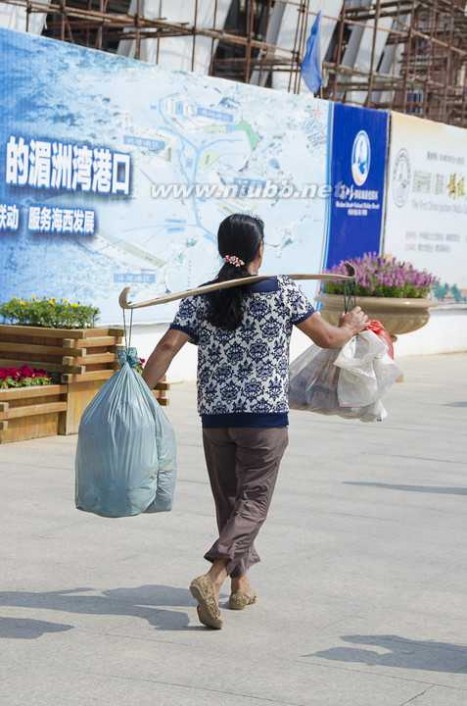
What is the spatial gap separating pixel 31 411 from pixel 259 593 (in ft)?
15.4

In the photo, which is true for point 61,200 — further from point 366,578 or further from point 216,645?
Result: point 216,645

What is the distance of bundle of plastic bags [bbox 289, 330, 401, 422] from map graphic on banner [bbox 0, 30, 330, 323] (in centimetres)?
662

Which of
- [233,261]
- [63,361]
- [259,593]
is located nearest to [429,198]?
[63,361]

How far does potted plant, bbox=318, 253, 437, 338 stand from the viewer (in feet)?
50.4

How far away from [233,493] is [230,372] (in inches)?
22.9

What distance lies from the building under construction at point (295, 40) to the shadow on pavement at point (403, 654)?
18.9 metres

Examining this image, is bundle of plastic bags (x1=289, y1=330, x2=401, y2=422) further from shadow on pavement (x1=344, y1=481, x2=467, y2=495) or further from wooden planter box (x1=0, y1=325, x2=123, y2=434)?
wooden planter box (x1=0, y1=325, x2=123, y2=434)

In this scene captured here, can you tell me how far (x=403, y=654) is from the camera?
5.73 metres

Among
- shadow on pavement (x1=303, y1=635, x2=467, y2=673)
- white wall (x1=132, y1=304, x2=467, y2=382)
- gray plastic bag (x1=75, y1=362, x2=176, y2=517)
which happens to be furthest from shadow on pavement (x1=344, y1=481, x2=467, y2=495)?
white wall (x1=132, y1=304, x2=467, y2=382)

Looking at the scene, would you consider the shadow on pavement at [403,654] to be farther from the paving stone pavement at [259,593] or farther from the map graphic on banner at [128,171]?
the map graphic on banner at [128,171]

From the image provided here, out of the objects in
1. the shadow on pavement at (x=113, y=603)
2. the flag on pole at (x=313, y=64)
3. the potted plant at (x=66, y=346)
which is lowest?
the shadow on pavement at (x=113, y=603)

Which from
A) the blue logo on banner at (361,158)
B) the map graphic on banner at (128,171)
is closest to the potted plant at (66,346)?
the map graphic on banner at (128,171)

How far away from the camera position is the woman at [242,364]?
6.11 meters

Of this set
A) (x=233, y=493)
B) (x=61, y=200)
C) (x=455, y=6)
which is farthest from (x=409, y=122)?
Answer: (x=233, y=493)
